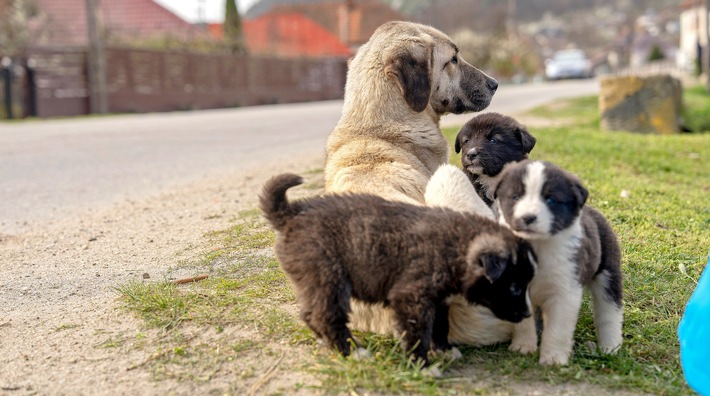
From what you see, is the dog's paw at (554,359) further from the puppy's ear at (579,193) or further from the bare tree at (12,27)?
the bare tree at (12,27)

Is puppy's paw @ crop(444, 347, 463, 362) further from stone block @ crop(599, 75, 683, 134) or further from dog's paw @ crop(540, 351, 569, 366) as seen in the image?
stone block @ crop(599, 75, 683, 134)

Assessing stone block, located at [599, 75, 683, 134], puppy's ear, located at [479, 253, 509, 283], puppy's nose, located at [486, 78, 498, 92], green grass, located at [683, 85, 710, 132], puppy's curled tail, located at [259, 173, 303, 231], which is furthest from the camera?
green grass, located at [683, 85, 710, 132]

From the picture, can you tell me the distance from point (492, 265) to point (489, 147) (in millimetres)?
1683

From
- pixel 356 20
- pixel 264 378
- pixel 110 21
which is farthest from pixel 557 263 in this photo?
pixel 356 20

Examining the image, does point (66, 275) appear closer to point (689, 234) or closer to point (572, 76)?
point (689, 234)

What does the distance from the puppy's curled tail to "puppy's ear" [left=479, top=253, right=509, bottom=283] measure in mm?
969

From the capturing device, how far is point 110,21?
1868 inches

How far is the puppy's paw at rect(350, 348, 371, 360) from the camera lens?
3773 millimetres

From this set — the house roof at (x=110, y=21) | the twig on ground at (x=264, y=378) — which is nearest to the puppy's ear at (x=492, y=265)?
the twig on ground at (x=264, y=378)

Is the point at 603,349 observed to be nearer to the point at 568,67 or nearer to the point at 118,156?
the point at 118,156

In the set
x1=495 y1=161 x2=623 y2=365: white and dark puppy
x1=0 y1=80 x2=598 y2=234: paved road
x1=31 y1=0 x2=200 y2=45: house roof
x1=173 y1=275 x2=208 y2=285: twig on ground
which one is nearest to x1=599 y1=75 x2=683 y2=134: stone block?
x1=0 y1=80 x2=598 y2=234: paved road

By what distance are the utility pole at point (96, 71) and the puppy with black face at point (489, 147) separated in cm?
2498

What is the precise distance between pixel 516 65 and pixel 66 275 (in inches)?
2421

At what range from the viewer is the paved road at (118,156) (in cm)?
912
